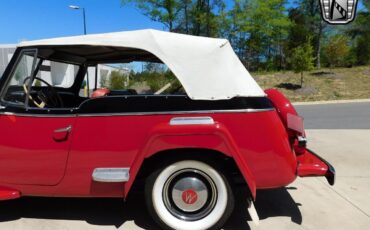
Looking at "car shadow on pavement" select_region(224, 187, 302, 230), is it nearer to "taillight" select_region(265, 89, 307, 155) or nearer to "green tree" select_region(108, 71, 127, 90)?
"taillight" select_region(265, 89, 307, 155)

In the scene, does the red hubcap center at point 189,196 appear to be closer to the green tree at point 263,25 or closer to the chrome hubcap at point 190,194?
the chrome hubcap at point 190,194

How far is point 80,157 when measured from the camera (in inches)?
132

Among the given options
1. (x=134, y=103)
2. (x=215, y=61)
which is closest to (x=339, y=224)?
(x=215, y=61)

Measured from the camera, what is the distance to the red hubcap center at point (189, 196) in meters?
3.36

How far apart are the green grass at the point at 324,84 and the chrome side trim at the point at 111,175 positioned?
16519mm

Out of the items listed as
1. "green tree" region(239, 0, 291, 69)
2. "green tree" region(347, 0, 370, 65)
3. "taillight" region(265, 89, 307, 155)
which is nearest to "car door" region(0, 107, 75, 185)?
"taillight" region(265, 89, 307, 155)

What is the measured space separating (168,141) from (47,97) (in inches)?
60.0

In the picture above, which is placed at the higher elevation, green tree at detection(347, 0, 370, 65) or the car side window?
green tree at detection(347, 0, 370, 65)

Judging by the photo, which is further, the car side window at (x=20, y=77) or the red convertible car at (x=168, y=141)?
the car side window at (x=20, y=77)

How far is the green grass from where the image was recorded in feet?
Result: 63.3

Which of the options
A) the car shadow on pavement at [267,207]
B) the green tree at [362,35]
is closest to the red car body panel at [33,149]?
the car shadow on pavement at [267,207]

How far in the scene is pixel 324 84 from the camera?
2173cm

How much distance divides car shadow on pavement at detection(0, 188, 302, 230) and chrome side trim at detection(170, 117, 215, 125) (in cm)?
105

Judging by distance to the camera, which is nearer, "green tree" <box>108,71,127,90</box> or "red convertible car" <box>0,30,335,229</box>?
"red convertible car" <box>0,30,335,229</box>
